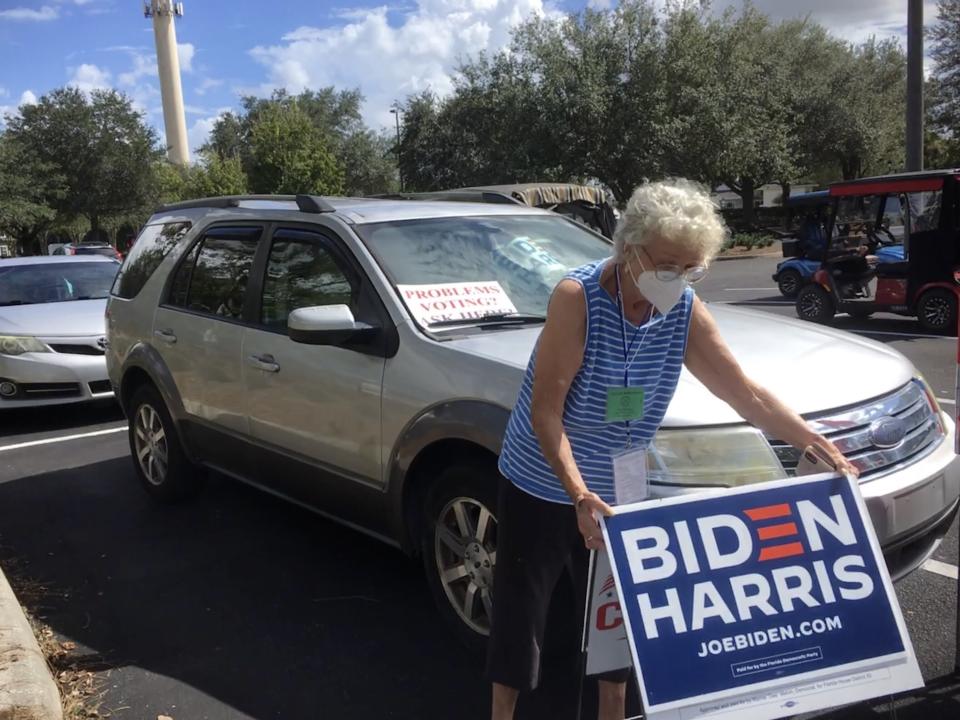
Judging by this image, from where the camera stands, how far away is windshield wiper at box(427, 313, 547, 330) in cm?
361

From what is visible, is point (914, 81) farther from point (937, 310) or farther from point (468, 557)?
point (468, 557)

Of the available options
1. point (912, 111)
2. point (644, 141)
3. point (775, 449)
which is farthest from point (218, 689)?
point (644, 141)

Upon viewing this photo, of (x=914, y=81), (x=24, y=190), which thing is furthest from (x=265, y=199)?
(x=24, y=190)

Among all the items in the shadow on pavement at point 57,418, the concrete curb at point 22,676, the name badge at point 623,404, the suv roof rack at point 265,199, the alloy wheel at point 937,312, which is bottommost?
the shadow on pavement at point 57,418

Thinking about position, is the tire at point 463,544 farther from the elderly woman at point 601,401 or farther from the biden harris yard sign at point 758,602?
the biden harris yard sign at point 758,602

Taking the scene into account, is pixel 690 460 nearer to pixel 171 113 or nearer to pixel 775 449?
pixel 775 449

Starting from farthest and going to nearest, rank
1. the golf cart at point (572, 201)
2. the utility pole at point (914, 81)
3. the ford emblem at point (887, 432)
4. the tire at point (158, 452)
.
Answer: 1. the utility pole at point (914, 81)
2. the golf cart at point (572, 201)
3. the tire at point (158, 452)
4. the ford emblem at point (887, 432)

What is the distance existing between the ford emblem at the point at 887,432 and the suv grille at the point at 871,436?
0.01 meters

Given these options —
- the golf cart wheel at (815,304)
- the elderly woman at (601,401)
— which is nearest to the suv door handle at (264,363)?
the elderly woman at (601,401)

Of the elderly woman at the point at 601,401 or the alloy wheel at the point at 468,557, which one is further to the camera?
the alloy wheel at the point at 468,557

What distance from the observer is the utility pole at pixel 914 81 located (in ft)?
44.3

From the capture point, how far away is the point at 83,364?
7922 millimetres

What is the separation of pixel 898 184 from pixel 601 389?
10.8 meters

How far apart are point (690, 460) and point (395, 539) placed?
4.77ft
